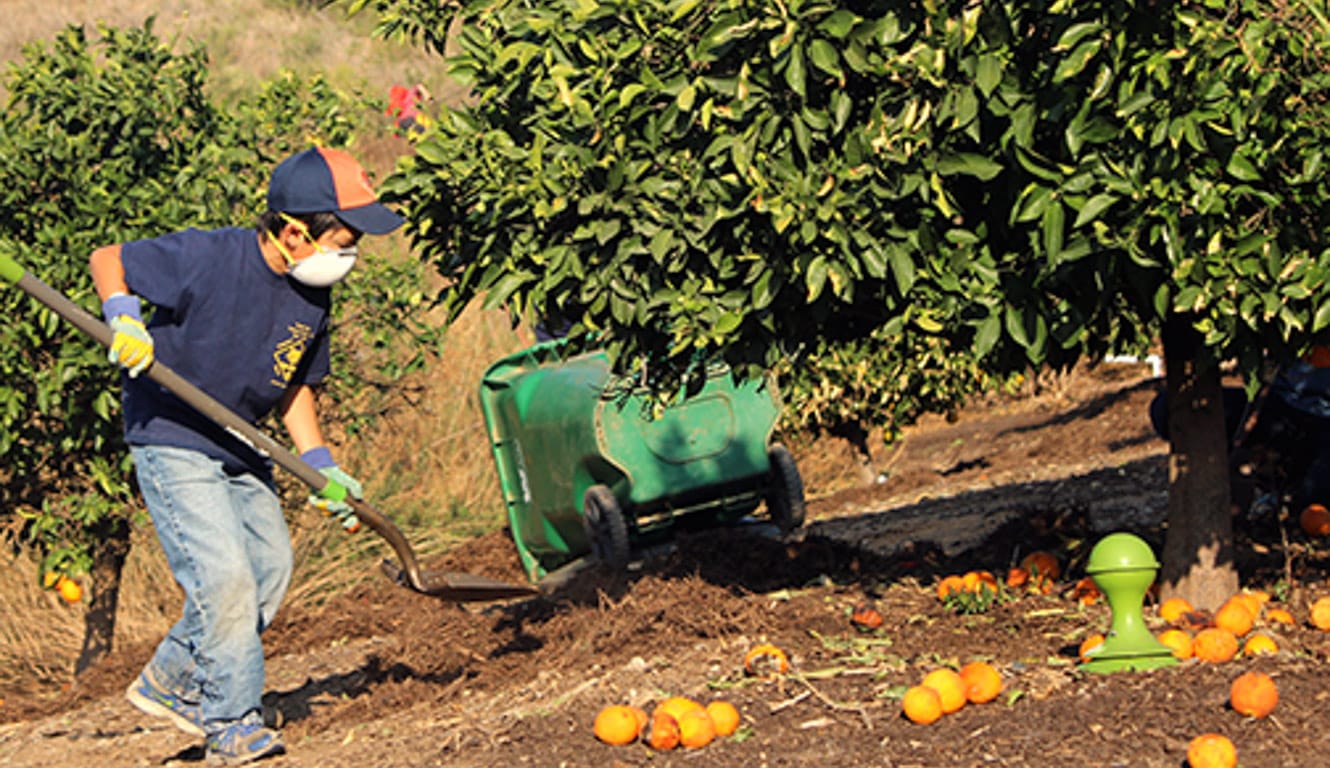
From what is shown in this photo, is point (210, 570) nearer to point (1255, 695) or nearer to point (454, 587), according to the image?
point (454, 587)

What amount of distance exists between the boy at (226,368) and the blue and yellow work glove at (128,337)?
0.01m

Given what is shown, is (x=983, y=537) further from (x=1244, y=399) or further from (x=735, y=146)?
(x=735, y=146)

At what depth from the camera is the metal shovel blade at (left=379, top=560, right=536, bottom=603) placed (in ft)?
17.6

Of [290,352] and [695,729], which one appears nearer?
[695,729]

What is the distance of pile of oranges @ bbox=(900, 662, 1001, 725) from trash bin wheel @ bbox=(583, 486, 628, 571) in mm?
3718

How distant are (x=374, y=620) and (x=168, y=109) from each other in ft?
7.88

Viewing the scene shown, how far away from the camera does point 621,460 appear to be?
8016 millimetres

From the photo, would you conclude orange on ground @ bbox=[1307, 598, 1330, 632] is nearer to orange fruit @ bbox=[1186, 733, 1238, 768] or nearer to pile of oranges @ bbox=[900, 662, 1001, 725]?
pile of oranges @ bbox=[900, 662, 1001, 725]

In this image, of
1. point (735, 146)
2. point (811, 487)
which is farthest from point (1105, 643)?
point (811, 487)

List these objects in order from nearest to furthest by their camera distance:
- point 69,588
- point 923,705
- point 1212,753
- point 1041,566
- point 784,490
Result: point 1212,753
point 923,705
point 1041,566
point 69,588
point 784,490

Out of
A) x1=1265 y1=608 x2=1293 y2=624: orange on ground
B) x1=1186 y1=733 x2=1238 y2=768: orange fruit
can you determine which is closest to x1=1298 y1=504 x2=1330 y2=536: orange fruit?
x1=1265 y1=608 x2=1293 y2=624: orange on ground

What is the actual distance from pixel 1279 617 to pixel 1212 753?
166cm

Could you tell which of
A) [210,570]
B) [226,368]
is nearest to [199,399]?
[226,368]

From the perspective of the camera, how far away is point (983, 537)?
7.21 meters
